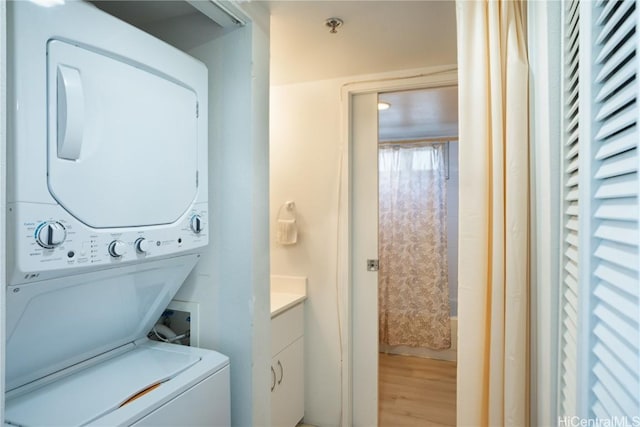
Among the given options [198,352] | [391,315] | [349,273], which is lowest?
[391,315]

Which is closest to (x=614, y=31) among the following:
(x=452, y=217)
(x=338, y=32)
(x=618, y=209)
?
(x=618, y=209)

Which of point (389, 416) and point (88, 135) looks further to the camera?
point (389, 416)

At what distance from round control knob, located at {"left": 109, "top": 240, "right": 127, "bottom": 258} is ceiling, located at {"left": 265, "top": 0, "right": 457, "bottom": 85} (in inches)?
44.0

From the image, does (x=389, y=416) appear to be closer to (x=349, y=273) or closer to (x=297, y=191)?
(x=349, y=273)

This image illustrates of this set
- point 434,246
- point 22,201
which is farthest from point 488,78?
point 434,246

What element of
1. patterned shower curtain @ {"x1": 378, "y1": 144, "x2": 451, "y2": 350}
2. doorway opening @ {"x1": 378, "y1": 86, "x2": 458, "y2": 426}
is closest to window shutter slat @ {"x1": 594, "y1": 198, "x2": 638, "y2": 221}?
doorway opening @ {"x1": 378, "y1": 86, "x2": 458, "y2": 426}

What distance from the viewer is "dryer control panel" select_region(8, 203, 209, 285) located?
80cm

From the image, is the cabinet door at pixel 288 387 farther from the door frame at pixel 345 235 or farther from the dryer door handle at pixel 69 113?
the dryer door handle at pixel 69 113

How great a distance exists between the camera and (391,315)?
149 inches

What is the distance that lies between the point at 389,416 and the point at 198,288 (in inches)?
70.5

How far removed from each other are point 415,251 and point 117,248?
315cm

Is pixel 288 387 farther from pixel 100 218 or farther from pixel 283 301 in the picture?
pixel 100 218

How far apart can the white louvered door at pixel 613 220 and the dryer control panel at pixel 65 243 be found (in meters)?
1.12

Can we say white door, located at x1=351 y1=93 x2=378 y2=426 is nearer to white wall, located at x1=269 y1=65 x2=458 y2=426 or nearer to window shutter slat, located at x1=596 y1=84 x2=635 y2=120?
white wall, located at x1=269 y1=65 x2=458 y2=426
